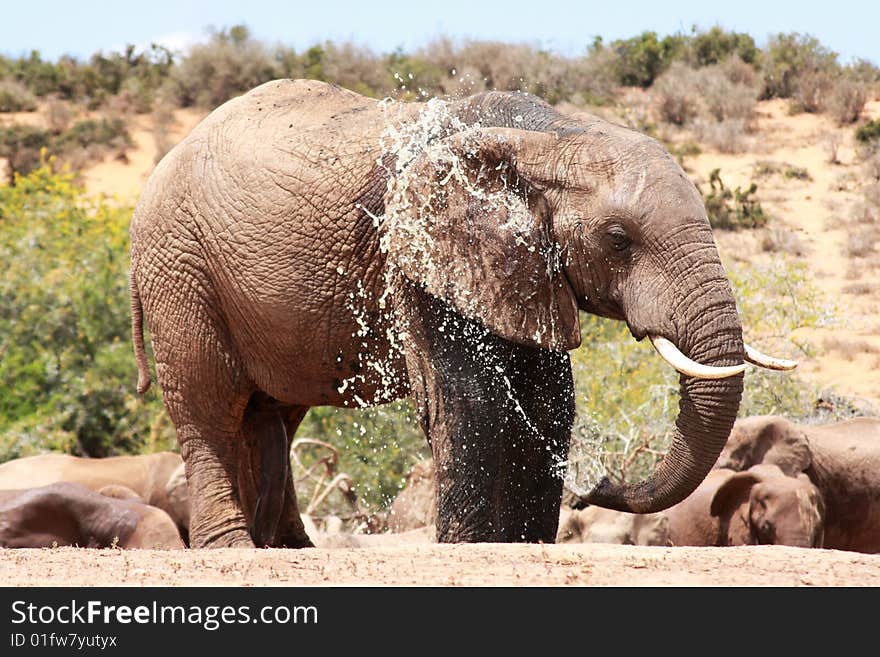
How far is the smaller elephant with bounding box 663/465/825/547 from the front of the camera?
361 inches

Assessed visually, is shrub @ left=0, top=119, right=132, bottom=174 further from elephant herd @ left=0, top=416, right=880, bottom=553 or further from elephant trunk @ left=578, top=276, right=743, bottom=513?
elephant trunk @ left=578, top=276, right=743, bottom=513

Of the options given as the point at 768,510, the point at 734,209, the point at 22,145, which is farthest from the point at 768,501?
the point at 22,145

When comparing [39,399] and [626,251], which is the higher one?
[626,251]

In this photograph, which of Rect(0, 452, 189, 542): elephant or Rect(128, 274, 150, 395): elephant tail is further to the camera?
Rect(0, 452, 189, 542): elephant

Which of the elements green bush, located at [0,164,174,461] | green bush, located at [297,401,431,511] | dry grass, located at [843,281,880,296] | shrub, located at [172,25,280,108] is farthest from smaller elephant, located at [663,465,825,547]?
shrub, located at [172,25,280,108]

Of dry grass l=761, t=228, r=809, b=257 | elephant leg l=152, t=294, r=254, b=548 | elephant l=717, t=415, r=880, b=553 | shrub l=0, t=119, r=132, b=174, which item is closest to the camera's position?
elephant leg l=152, t=294, r=254, b=548

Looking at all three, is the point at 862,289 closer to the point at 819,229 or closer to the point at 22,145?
the point at 819,229

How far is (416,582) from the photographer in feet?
16.0

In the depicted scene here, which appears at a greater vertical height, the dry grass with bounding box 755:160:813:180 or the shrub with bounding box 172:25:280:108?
the shrub with bounding box 172:25:280:108

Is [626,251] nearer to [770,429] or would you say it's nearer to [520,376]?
[520,376]

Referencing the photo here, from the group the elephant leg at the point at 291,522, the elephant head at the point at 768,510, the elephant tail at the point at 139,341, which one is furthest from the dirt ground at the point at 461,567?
the elephant head at the point at 768,510

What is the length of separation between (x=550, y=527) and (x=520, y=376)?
72cm

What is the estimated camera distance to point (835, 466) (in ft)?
34.4
